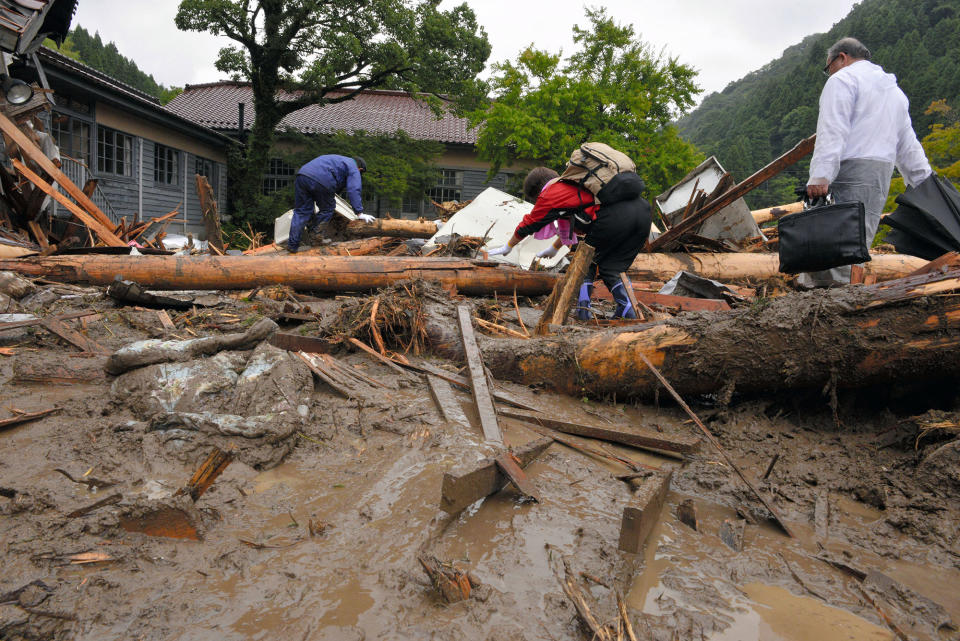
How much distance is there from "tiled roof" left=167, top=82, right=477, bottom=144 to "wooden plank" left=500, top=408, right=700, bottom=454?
20556 millimetres

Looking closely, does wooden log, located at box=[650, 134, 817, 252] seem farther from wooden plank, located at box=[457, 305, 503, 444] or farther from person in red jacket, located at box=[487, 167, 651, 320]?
wooden plank, located at box=[457, 305, 503, 444]

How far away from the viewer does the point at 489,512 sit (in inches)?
82.6

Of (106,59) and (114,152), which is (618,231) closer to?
(114,152)

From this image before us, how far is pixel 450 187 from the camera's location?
23.0 m

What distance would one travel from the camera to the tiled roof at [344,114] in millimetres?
23125

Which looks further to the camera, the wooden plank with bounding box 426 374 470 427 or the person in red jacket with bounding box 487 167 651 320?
the person in red jacket with bounding box 487 167 651 320

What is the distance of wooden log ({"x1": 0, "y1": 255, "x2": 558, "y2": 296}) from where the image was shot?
218 inches

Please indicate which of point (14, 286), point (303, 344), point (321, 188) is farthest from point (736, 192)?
point (14, 286)

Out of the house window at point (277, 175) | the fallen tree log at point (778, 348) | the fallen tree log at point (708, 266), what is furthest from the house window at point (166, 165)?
the fallen tree log at point (778, 348)

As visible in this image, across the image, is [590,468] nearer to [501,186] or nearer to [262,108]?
[262,108]

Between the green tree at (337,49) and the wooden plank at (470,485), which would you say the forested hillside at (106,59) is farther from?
the wooden plank at (470,485)

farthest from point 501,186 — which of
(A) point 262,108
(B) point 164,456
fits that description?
(B) point 164,456

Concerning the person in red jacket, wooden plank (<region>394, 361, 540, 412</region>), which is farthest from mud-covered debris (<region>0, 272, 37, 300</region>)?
the person in red jacket

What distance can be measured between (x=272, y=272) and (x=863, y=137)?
571 centimetres
